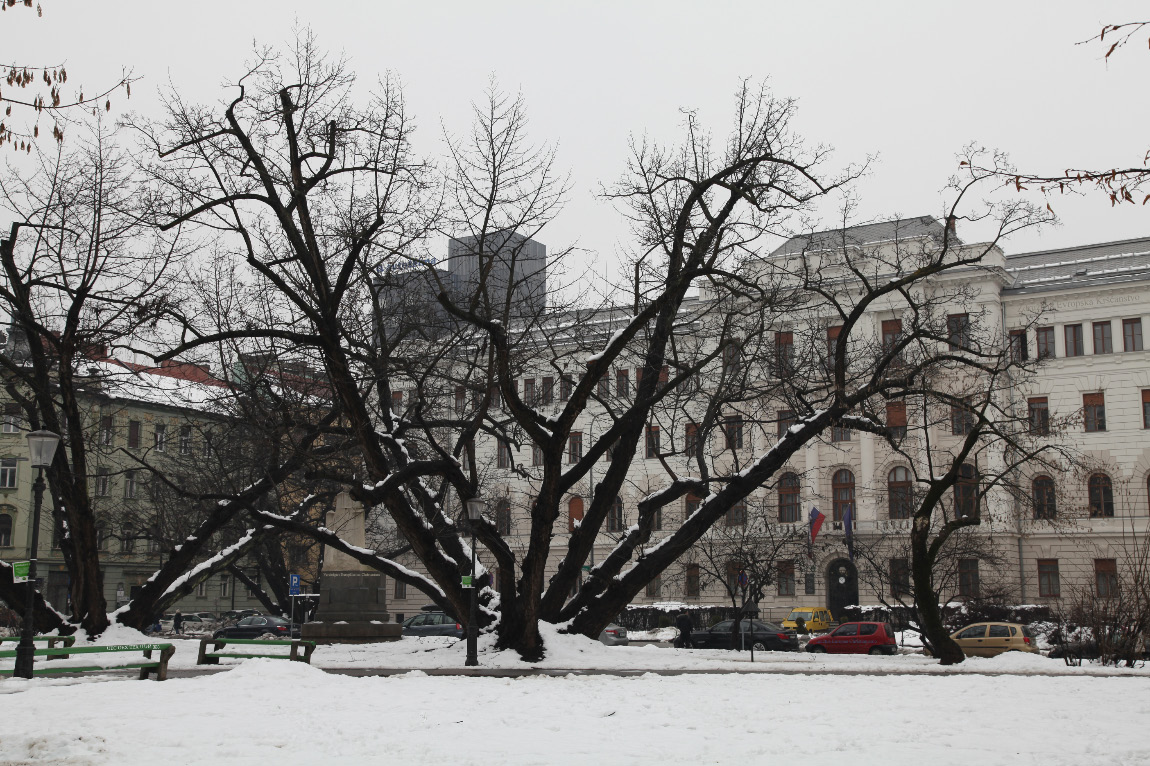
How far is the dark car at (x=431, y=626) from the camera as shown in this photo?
41094 mm

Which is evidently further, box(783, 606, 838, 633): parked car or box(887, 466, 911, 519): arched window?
box(887, 466, 911, 519): arched window

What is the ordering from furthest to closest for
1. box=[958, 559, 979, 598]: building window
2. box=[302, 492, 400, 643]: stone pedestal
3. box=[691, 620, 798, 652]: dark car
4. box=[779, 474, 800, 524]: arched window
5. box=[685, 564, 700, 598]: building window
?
box=[779, 474, 800, 524]: arched window < box=[685, 564, 700, 598]: building window < box=[958, 559, 979, 598]: building window < box=[691, 620, 798, 652]: dark car < box=[302, 492, 400, 643]: stone pedestal

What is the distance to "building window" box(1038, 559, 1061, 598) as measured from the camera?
56781mm

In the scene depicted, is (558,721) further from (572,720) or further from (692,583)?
(692,583)

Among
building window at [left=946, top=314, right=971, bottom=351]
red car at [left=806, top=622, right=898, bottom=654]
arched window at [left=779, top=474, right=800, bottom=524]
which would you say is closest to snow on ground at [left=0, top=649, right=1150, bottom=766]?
building window at [left=946, top=314, right=971, bottom=351]

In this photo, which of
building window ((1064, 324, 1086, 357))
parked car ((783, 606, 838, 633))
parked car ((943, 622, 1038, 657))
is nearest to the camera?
parked car ((943, 622, 1038, 657))

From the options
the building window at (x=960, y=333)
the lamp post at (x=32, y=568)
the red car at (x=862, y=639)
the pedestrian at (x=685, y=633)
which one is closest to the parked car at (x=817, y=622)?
the pedestrian at (x=685, y=633)

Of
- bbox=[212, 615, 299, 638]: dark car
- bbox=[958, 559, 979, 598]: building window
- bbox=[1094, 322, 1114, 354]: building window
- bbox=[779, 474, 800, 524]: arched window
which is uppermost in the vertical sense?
bbox=[1094, 322, 1114, 354]: building window

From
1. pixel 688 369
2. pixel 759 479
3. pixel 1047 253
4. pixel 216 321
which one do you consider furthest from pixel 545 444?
pixel 1047 253

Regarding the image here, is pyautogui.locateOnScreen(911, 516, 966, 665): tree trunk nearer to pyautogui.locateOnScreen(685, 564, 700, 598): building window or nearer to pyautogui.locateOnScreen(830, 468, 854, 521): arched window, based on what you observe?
pyautogui.locateOnScreen(685, 564, 700, 598): building window

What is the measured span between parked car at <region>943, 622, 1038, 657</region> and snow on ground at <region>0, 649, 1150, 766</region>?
47.2 ft

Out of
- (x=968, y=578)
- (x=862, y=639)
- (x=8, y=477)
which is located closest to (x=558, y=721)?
(x=862, y=639)

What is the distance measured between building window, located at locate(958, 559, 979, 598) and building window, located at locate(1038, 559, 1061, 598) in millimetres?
4870

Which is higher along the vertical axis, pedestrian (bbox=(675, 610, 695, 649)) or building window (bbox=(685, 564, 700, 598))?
building window (bbox=(685, 564, 700, 598))
